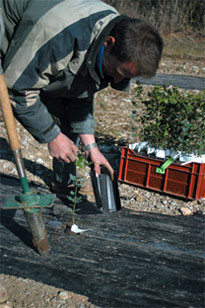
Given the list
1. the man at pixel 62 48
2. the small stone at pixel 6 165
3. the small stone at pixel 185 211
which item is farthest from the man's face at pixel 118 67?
the small stone at pixel 6 165

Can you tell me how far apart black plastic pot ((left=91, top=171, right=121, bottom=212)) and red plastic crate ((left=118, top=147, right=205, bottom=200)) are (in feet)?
3.25

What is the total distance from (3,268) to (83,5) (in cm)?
156

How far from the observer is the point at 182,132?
3299 mm

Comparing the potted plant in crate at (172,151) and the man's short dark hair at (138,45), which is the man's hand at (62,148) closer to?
the man's short dark hair at (138,45)

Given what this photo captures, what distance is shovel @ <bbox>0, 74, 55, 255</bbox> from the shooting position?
210 centimetres

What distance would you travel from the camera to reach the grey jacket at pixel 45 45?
2025 mm

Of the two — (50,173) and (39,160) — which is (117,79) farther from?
(39,160)

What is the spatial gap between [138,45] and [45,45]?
1.64 feet

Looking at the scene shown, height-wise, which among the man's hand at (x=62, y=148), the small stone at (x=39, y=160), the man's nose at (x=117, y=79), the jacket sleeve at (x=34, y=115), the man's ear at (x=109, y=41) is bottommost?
the small stone at (x=39, y=160)

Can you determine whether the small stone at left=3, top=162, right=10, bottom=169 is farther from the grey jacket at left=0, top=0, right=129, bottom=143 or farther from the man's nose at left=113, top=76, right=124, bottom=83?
the man's nose at left=113, top=76, right=124, bottom=83

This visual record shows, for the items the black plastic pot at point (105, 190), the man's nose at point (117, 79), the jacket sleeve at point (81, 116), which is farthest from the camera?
the jacket sleeve at point (81, 116)

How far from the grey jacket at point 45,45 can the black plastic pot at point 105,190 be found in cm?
42

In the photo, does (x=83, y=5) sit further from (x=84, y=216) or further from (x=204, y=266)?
(x=204, y=266)

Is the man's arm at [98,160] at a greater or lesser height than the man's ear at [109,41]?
lesser
